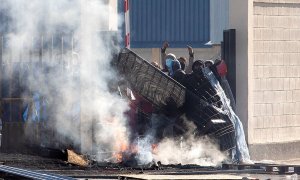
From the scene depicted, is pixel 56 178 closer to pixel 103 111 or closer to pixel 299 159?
pixel 103 111

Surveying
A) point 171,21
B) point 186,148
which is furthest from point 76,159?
point 171,21

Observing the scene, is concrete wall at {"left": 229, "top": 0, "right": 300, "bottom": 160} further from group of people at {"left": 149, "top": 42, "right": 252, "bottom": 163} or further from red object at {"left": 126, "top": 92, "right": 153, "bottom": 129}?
red object at {"left": 126, "top": 92, "right": 153, "bottom": 129}

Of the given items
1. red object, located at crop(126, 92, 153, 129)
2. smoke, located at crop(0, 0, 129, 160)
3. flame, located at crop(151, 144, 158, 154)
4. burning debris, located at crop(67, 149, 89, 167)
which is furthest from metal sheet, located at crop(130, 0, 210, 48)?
burning debris, located at crop(67, 149, 89, 167)

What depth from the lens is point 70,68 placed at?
1388 centimetres

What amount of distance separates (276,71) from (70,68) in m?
5.26

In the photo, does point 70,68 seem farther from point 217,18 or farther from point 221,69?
point 217,18

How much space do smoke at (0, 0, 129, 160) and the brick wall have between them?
158 inches

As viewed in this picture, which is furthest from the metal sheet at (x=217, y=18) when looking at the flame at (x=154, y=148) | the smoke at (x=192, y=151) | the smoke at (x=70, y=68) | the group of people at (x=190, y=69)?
the smoke at (x=70, y=68)

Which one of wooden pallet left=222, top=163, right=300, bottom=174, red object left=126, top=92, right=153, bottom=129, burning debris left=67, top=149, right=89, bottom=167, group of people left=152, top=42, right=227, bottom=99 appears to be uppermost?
group of people left=152, top=42, right=227, bottom=99

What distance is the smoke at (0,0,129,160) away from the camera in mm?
13734

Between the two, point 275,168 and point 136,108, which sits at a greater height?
point 136,108

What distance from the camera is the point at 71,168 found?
12125 mm

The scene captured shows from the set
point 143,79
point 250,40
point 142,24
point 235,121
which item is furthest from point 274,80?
point 142,24

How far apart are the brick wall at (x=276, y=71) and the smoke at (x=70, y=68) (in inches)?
158
